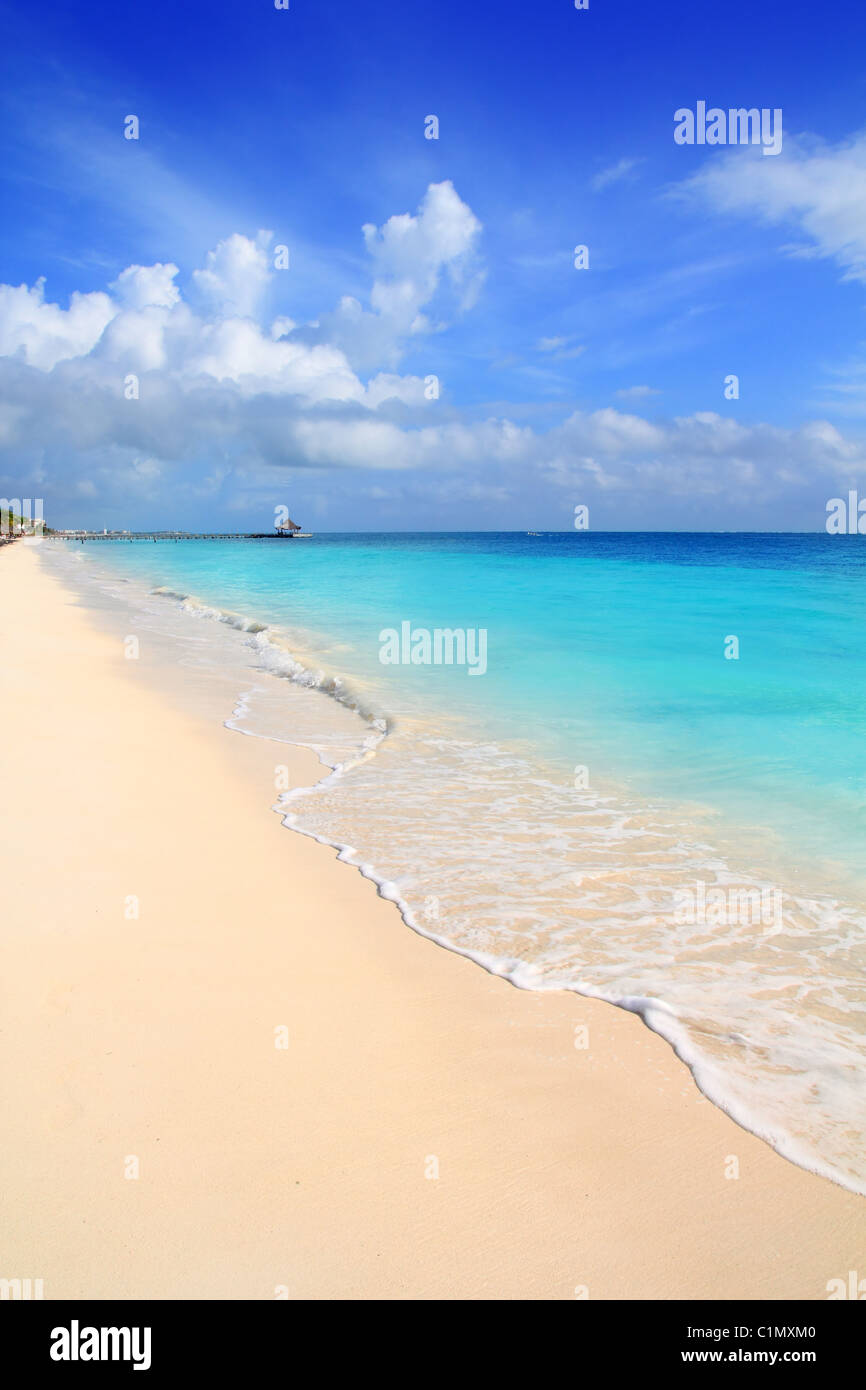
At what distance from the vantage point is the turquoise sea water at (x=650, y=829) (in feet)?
14.0

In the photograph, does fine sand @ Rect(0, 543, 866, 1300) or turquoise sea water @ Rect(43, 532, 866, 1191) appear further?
turquoise sea water @ Rect(43, 532, 866, 1191)

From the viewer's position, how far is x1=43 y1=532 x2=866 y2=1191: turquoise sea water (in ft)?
14.0

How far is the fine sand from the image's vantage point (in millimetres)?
2686

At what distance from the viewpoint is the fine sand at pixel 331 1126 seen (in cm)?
269

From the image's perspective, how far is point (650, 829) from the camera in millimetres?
7324

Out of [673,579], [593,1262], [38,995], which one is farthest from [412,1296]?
[673,579]

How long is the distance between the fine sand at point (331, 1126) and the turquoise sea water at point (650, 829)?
422mm

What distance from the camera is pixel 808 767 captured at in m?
9.61

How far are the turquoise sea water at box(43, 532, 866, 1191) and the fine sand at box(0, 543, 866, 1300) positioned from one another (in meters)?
0.42

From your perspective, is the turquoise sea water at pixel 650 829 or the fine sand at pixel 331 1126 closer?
the fine sand at pixel 331 1126

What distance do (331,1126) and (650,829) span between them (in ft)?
15.7
